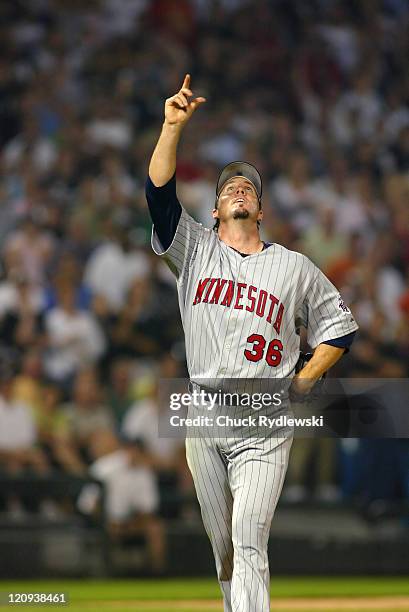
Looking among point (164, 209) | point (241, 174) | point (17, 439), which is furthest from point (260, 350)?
point (17, 439)

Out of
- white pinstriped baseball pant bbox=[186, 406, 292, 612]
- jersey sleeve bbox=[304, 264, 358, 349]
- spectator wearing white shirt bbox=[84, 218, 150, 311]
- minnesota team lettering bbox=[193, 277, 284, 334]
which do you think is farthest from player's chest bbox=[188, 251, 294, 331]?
spectator wearing white shirt bbox=[84, 218, 150, 311]

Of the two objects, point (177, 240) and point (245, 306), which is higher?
point (177, 240)

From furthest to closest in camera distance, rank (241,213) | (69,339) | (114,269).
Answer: (114,269) → (69,339) → (241,213)

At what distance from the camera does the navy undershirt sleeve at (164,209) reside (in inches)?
171

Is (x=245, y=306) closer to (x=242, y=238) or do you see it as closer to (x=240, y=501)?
(x=242, y=238)

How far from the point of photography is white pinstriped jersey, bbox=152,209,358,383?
14.3 ft

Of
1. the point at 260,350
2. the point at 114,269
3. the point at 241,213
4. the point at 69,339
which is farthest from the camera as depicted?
the point at 114,269

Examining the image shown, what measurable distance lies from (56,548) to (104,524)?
1.27 feet

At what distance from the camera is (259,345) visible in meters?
4.33

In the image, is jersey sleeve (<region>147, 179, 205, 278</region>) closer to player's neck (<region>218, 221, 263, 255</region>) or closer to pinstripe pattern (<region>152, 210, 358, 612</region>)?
pinstripe pattern (<region>152, 210, 358, 612</region>)

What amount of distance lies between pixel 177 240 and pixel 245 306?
0.39 metres

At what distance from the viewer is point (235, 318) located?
14.3 feet

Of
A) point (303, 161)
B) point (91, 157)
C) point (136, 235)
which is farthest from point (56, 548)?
point (303, 161)

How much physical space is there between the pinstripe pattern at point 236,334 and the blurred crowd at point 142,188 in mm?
4011
